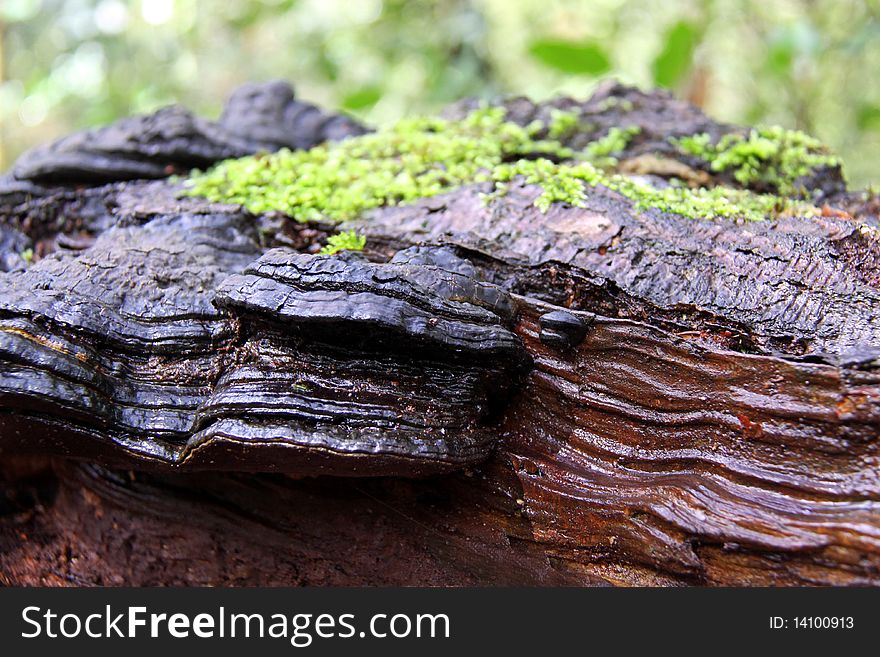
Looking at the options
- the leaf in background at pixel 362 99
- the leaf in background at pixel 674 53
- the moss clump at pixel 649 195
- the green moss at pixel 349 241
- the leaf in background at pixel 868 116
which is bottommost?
the green moss at pixel 349 241

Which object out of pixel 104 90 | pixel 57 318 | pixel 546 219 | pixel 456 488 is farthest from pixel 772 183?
pixel 104 90

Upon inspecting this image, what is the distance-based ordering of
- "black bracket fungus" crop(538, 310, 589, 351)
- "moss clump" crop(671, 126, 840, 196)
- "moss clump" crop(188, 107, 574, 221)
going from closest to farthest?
"black bracket fungus" crop(538, 310, 589, 351) < "moss clump" crop(188, 107, 574, 221) < "moss clump" crop(671, 126, 840, 196)

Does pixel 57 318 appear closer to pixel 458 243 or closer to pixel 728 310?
pixel 458 243

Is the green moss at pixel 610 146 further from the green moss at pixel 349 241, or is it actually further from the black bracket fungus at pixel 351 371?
the black bracket fungus at pixel 351 371

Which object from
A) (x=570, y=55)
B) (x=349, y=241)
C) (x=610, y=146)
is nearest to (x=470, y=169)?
(x=349, y=241)

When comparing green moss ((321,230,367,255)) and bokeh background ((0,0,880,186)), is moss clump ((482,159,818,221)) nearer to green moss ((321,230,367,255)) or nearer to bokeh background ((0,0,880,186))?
green moss ((321,230,367,255))

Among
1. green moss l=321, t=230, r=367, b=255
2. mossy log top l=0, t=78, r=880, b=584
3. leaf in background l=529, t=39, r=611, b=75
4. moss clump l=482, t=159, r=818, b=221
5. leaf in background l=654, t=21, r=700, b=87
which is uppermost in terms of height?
leaf in background l=529, t=39, r=611, b=75

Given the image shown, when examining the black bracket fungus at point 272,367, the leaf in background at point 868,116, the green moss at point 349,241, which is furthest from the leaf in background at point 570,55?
the black bracket fungus at point 272,367

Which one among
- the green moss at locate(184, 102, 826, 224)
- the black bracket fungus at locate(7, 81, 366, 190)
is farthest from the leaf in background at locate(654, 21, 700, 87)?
the black bracket fungus at locate(7, 81, 366, 190)
